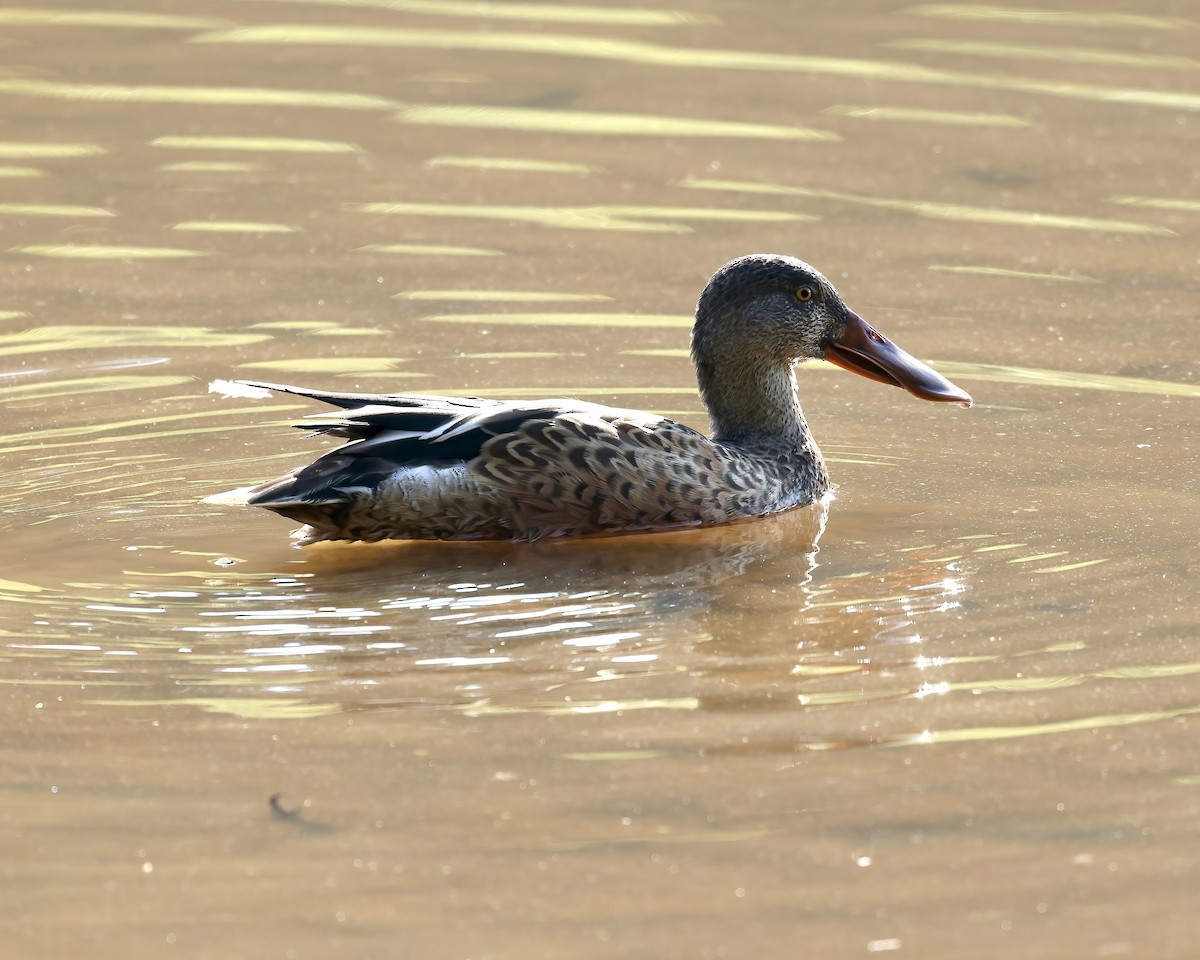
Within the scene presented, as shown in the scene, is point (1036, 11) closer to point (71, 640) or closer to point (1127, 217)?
point (1127, 217)

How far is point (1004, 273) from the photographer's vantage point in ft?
35.8

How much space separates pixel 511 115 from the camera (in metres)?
13.5

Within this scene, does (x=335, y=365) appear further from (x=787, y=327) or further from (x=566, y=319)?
(x=787, y=327)

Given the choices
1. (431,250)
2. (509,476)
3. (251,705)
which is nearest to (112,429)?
(509,476)

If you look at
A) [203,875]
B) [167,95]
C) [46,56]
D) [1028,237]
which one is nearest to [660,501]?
[203,875]

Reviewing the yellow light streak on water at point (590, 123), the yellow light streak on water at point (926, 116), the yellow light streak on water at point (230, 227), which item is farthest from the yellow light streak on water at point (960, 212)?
the yellow light streak on water at point (230, 227)

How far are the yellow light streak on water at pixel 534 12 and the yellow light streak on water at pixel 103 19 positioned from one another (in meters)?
1.01

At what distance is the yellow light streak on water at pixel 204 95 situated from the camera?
13.6 metres

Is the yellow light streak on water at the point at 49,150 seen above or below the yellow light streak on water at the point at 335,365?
above

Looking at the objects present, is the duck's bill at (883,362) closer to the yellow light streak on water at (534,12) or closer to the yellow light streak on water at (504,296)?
the yellow light streak on water at (504,296)

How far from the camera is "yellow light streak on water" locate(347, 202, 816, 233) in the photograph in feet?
37.9

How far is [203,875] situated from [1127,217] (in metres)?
8.34

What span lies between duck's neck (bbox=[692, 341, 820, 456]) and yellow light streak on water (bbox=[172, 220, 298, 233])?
3663 millimetres

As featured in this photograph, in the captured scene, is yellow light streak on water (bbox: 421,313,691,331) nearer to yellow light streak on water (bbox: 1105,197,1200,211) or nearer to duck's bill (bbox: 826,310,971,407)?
duck's bill (bbox: 826,310,971,407)
